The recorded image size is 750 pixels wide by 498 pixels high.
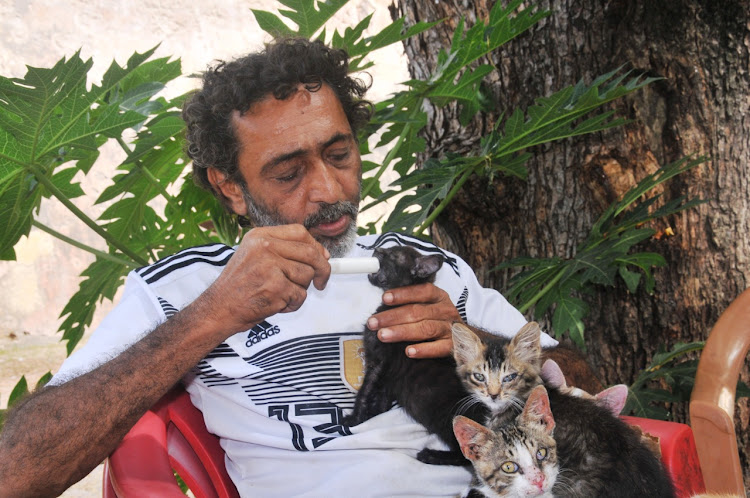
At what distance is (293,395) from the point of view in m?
1.58

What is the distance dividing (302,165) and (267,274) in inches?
17.8

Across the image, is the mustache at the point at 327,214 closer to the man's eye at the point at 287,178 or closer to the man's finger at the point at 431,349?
the man's eye at the point at 287,178

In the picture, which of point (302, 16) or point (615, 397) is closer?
point (615, 397)

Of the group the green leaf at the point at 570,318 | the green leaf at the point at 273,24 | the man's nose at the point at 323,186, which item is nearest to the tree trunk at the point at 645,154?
the green leaf at the point at 570,318

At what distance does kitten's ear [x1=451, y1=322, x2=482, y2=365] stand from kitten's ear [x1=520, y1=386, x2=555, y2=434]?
0.23m

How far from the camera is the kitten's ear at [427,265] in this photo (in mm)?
1553

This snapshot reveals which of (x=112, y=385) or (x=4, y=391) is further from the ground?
(x=112, y=385)

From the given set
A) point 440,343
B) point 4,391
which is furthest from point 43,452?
point 4,391

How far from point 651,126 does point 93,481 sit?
4.12m


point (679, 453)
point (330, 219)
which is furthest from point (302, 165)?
point (679, 453)

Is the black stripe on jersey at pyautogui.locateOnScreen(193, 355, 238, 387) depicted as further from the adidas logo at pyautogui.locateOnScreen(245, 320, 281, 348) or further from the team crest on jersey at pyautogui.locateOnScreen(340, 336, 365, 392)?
the team crest on jersey at pyautogui.locateOnScreen(340, 336, 365, 392)

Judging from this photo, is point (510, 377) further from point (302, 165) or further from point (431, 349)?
point (302, 165)

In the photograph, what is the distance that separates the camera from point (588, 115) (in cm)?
228

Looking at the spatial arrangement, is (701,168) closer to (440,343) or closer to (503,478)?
(440,343)
